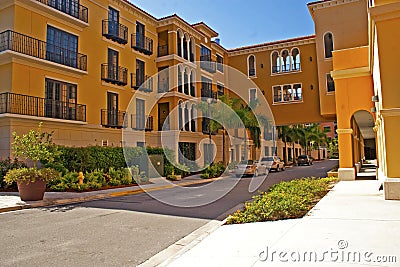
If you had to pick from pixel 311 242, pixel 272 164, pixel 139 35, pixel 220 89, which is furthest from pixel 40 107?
pixel 272 164

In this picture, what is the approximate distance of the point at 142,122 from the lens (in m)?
27.4

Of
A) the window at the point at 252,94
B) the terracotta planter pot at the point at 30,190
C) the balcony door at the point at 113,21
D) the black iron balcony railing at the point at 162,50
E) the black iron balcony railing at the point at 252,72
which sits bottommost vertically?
the terracotta planter pot at the point at 30,190

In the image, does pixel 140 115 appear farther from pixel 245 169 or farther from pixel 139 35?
pixel 245 169

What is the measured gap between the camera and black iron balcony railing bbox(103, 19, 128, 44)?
24734 millimetres

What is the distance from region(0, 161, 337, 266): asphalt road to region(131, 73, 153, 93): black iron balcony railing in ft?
53.5

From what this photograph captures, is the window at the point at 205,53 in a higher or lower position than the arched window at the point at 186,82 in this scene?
higher

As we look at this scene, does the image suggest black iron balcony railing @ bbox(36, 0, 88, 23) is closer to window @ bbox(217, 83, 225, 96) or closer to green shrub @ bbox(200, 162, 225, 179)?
green shrub @ bbox(200, 162, 225, 179)

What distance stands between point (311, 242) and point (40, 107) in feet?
58.4

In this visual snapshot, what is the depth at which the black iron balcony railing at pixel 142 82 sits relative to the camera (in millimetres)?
27297

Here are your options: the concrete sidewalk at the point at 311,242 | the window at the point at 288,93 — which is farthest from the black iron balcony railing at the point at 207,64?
the concrete sidewalk at the point at 311,242

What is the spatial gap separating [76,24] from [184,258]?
2040 cm

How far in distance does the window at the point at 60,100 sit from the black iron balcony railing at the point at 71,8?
4.43m

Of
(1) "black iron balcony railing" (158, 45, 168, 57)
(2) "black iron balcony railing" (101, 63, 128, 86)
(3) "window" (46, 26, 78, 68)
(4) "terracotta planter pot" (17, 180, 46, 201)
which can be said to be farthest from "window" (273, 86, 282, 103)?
(4) "terracotta planter pot" (17, 180, 46, 201)

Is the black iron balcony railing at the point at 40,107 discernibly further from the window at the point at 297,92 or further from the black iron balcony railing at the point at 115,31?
the window at the point at 297,92
